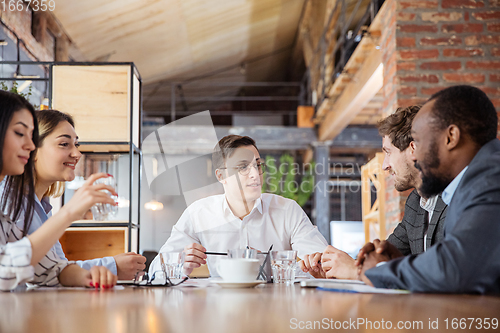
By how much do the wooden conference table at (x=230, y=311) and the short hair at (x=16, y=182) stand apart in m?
0.34

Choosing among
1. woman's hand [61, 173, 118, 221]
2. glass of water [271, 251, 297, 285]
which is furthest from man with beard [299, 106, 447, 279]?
woman's hand [61, 173, 118, 221]

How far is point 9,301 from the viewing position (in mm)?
871

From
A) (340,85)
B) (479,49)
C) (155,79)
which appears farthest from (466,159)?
(155,79)

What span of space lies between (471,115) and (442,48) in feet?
7.59

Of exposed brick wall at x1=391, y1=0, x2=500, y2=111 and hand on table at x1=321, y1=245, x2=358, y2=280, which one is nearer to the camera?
hand on table at x1=321, y1=245, x2=358, y2=280

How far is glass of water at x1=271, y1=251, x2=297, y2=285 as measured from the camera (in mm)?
1340

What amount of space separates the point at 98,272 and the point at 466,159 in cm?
98

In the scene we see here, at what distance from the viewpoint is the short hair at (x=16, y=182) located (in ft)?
3.95

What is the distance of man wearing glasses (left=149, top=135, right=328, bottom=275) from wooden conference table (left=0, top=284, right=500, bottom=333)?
1.08 metres

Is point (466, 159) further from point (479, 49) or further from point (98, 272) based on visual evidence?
point (479, 49)

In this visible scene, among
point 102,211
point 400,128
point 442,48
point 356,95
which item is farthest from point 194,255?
point 356,95

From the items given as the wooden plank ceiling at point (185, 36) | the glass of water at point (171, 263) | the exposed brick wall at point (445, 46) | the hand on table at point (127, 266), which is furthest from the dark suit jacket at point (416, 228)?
the wooden plank ceiling at point (185, 36)

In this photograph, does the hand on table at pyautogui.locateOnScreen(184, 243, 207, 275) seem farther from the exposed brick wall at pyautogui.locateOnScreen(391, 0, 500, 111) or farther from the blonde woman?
the exposed brick wall at pyautogui.locateOnScreen(391, 0, 500, 111)

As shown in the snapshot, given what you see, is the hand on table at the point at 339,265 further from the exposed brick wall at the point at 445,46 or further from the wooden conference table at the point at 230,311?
the exposed brick wall at the point at 445,46
